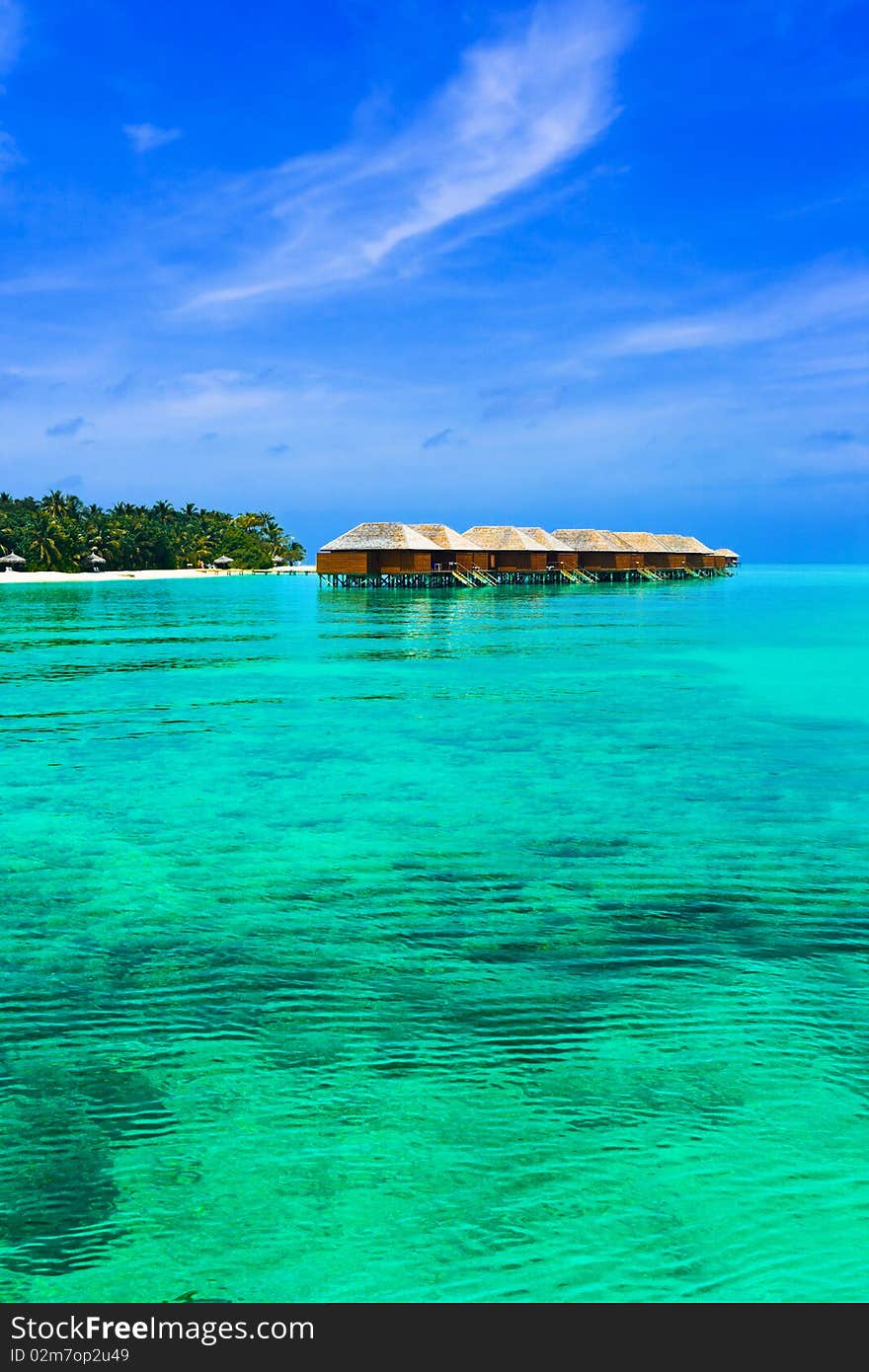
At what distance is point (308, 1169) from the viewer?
3498 millimetres

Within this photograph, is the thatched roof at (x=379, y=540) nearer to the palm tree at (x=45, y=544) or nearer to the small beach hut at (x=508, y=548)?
the small beach hut at (x=508, y=548)

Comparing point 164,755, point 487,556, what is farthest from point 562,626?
point 487,556

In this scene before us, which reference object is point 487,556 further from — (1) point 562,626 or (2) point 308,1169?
(2) point 308,1169

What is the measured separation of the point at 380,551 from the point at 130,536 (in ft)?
97.1

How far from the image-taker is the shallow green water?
3.15 metres

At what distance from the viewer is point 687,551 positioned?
89.9m

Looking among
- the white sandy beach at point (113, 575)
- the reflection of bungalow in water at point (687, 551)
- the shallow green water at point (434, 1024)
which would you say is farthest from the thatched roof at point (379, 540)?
the shallow green water at point (434, 1024)

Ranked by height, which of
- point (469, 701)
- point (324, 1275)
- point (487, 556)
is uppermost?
point (487, 556)

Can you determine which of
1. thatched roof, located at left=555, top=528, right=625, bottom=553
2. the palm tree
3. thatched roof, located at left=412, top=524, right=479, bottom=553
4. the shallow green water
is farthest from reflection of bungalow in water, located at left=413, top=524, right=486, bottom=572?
the shallow green water

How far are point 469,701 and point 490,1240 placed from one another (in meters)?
12.1

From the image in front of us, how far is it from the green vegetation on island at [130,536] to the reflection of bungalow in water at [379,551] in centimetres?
2391

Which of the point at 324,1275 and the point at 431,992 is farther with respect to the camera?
the point at 431,992

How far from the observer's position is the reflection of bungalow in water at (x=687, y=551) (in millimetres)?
86562

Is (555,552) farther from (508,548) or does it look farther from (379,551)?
(379,551)
